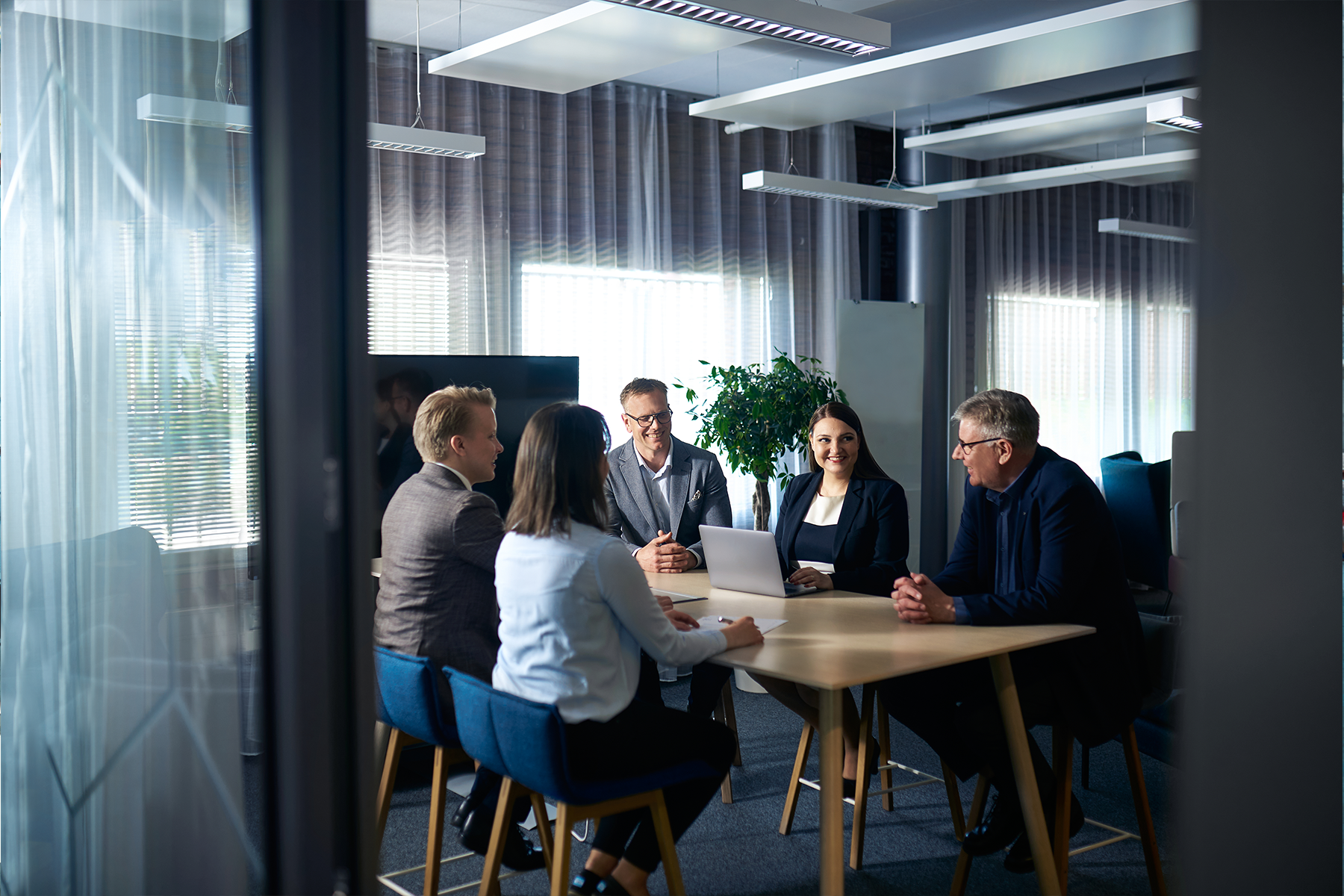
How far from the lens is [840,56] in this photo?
566 centimetres

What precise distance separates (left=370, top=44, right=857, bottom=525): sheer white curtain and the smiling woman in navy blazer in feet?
6.51

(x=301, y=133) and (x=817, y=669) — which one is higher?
(x=301, y=133)

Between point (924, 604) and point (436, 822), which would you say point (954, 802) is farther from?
point (436, 822)

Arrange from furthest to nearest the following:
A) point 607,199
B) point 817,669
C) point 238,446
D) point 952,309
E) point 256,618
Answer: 1. point 952,309
2. point 607,199
3. point 817,669
4. point 238,446
5. point 256,618

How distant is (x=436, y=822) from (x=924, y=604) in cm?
141

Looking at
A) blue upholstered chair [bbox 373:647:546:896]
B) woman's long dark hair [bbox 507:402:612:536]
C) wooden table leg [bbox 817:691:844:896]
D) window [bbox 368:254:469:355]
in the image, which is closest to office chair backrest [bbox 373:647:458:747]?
blue upholstered chair [bbox 373:647:546:896]

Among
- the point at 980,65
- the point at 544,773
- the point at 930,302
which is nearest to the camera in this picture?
the point at 544,773

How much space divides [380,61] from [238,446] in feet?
13.7

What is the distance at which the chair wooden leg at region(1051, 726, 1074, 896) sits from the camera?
9.60 feet

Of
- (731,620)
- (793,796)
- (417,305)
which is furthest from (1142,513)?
(417,305)

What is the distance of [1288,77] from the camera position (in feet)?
2.84

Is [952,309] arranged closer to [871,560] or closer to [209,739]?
[871,560]

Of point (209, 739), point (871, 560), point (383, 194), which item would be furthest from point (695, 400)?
point (209, 739)

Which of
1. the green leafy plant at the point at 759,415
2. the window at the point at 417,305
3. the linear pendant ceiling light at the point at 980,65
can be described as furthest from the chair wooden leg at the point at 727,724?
the linear pendant ceiling light at the point at 980,65
